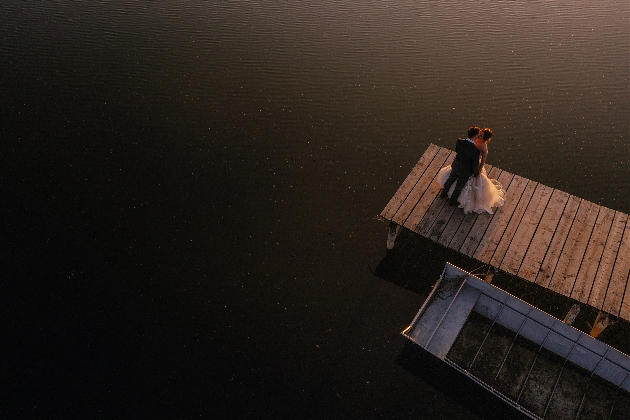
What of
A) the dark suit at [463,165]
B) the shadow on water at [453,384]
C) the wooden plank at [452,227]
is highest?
Answer: the dark suit at [463,165]

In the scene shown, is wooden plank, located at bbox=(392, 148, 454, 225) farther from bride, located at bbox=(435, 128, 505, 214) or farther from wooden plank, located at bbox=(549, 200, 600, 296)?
wooden plank, located at bbox=(549, 200, 600, 296)

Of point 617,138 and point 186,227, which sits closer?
point 186,227

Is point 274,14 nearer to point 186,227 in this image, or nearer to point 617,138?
point 186,227

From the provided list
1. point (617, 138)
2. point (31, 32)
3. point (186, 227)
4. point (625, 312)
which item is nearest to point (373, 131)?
point (186, 227)

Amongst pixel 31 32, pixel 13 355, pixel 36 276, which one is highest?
pixel 31 32

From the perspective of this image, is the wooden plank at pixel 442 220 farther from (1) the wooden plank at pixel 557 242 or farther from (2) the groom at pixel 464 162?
(1) the wooden plank at pixel 557 242

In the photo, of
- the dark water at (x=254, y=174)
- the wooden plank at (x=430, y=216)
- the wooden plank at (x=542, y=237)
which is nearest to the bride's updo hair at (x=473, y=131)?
the wooden plank at (x=430, y=216)

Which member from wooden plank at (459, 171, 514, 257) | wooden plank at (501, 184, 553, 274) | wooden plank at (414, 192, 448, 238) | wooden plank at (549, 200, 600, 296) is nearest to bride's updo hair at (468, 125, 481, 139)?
wooden plank at (414, 192, 448, 238)
